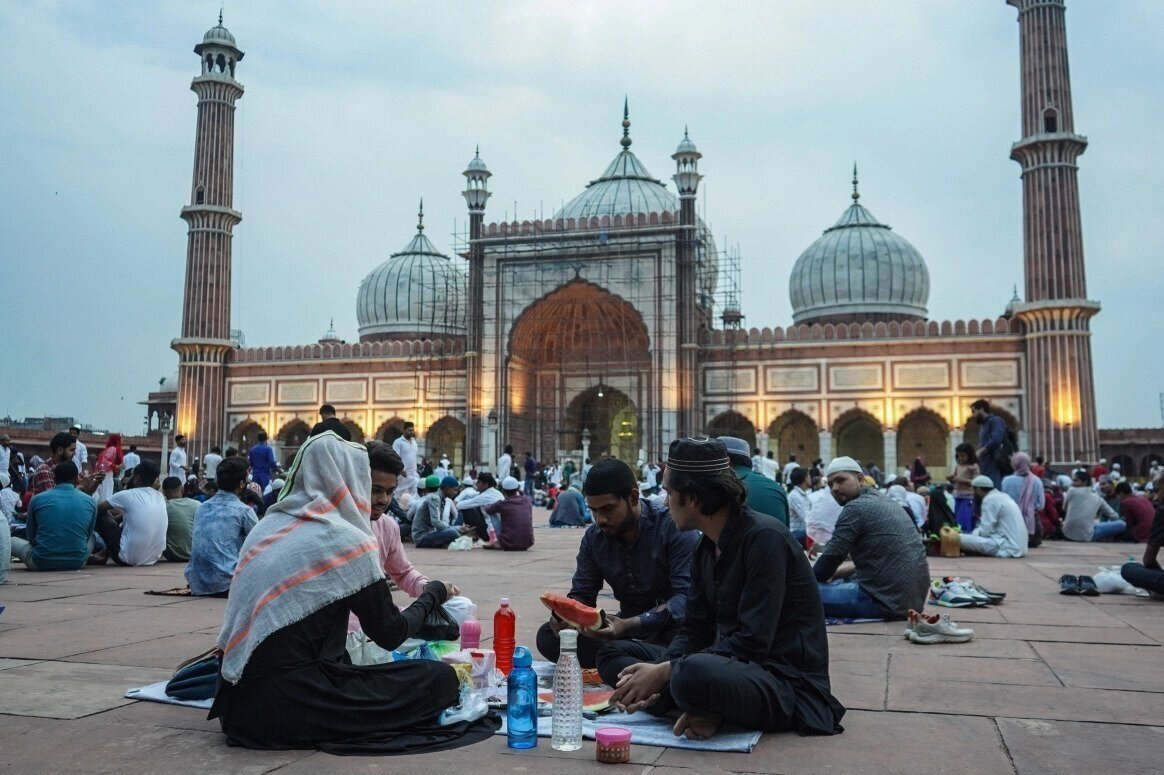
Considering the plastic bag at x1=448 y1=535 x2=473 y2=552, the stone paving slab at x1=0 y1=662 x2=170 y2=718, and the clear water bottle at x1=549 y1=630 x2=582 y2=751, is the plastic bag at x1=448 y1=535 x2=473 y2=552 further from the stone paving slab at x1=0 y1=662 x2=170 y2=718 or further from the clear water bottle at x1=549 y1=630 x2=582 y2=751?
the clear water bottle at x1=549 y1=630 x2=582 y2=751

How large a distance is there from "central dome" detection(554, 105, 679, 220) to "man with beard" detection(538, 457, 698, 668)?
2429 cm

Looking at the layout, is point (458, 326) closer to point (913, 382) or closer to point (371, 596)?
point (913, 382)

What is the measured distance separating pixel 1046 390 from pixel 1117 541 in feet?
37.3

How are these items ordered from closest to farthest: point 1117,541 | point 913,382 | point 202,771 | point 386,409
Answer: point 202,771 → point 1117,541 → point 913,382 → point 386,409

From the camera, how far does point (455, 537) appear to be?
31.4 ft

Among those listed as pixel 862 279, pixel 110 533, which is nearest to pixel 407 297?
pixel 862 279

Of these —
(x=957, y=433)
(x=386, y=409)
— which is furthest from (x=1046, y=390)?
(x=386, y=409)

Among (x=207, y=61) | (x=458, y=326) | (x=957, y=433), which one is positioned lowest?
(x=957, y=433)

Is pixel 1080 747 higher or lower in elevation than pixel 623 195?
lower

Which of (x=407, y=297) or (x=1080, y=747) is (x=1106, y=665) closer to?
(x=1080, y=747)

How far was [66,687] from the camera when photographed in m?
3.34

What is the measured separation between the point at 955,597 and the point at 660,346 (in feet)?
60.7

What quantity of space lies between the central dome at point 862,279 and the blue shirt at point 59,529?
75.3 ft

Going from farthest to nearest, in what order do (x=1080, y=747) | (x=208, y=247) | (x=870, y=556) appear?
1. (x=208, y=247)
2. (x=870, y=556)
3. (x=1080, y=747)
